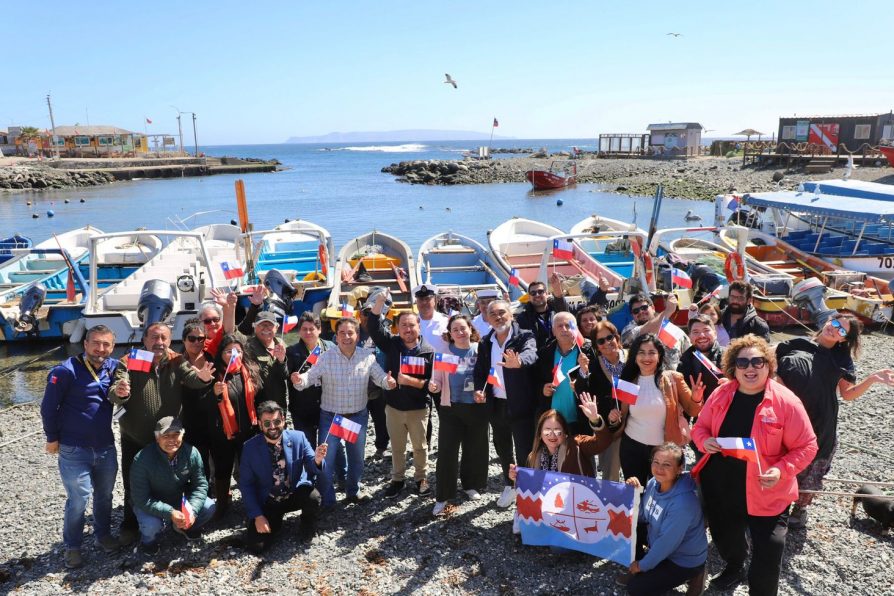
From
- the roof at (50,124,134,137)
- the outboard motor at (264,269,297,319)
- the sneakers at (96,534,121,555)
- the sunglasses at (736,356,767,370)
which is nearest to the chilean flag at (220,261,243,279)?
the outboard motor at (264,269,297,319)

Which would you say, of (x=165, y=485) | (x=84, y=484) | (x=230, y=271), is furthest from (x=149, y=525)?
(x=230, y=271)

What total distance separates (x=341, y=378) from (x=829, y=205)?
1341cm

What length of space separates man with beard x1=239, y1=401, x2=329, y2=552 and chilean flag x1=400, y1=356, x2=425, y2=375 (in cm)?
92

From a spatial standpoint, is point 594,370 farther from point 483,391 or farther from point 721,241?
point 721,241

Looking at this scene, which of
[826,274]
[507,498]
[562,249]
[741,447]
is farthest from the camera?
[826,274]

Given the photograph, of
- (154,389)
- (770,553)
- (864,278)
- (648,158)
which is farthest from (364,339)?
(648,158)

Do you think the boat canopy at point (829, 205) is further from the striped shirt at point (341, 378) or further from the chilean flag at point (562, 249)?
the striped shirt at point (341, 378)

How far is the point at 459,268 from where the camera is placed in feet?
50.7

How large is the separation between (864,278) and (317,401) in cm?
1247

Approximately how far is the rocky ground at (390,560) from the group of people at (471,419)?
0.17 metres

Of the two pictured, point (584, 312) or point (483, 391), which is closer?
point (483, 391)

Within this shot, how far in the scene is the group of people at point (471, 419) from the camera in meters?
4.12

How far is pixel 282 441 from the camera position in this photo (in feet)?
16.6

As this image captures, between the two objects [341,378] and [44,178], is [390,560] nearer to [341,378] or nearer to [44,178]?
[341,378]
